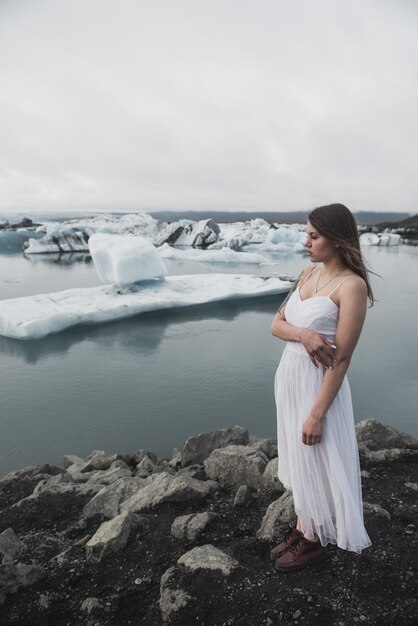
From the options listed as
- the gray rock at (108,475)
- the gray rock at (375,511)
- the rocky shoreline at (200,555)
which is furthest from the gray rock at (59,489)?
the gray rock at (375,511)

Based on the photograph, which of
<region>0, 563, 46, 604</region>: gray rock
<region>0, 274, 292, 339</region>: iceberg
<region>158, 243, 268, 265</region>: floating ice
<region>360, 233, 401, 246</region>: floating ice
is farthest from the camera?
<region>360, 233, 401, 246</region>: floating ice

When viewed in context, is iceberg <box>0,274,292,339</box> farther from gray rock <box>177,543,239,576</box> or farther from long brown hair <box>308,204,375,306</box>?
long brown hair <box>308,204,375,306</box>

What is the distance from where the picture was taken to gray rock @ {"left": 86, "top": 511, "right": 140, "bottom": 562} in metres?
2.06

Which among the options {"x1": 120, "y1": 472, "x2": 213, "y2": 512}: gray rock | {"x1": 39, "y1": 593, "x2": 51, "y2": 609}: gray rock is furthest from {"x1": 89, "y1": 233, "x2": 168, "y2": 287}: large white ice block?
{"x1": 39, "y1": 593, "x2": 51, "y2": 609}: gray rock

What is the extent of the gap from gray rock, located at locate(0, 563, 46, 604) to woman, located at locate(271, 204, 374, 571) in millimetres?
1135

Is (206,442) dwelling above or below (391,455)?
below

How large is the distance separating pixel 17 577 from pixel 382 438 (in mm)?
2980

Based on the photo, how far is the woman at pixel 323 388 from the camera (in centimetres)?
145

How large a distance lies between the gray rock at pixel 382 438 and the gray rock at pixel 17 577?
8.76 ft

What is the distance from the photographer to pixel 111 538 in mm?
2088

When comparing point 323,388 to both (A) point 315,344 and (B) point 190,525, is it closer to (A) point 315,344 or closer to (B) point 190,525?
(A) point 315,344

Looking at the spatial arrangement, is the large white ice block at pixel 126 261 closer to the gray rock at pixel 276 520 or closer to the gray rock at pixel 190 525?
the gray rock at pixel 190 525

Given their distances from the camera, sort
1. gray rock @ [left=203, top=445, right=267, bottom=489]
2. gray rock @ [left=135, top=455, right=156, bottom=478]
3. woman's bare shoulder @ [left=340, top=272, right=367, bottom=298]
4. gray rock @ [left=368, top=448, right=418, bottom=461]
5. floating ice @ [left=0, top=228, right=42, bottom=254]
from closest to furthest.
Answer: woman's bare shoulder @ [left=340, top=272, right=367, bottom=298] < gray rock @ [left=203, top=445, right=267, bottom=489] < gray rock @ [left=368, top=448, right=418, bottom=461] < gray rock @ [left=135, top=455, right=156, bottom=478] < floating ice @ [left=0, top=228, right=42, bottom=254]

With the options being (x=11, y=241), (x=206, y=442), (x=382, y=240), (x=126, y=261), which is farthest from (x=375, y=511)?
(x=382, y=240)
